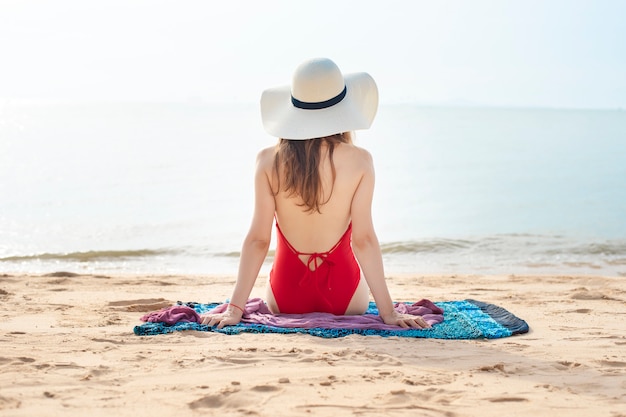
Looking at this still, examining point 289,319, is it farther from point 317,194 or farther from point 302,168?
point 302,168

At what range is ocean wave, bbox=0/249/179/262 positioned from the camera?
9641mm

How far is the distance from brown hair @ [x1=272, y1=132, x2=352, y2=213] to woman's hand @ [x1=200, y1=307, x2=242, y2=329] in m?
0.75

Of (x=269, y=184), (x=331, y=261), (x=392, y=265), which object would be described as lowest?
(x=392, y=265)

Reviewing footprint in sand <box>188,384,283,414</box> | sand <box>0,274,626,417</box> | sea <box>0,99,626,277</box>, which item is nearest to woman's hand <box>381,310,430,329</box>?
sand <box>0,274,626,417</box>

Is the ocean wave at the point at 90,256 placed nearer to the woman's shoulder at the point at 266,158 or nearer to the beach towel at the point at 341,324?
the beach towel at the point at 341,324

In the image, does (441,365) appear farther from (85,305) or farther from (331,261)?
(85,305)

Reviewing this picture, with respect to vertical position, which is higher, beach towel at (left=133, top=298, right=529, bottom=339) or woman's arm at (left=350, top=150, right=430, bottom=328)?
woman's arm at (left=350, top=150, right=430, bottom=328)

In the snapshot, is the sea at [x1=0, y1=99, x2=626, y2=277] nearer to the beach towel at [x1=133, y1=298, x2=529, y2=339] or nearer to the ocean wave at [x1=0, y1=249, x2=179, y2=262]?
the ocean wave at [x1=0, y1=249, x2=179, y2=262]

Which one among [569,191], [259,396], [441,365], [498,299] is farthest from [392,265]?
[569,191]

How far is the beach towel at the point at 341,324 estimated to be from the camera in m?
4.01

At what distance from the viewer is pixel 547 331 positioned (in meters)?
4.32

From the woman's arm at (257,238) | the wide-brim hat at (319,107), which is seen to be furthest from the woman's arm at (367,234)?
the woman's arm at (257,238)

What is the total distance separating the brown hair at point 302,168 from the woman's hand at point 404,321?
77 centimetres

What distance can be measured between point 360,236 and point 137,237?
7583mm
